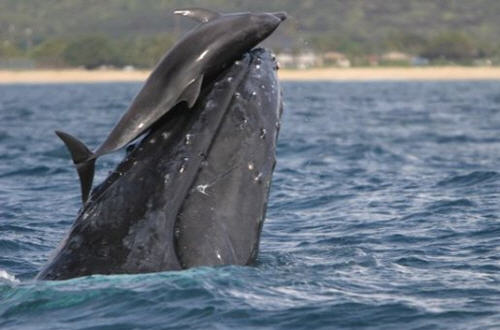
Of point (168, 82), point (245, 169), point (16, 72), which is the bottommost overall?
point (16, 72)

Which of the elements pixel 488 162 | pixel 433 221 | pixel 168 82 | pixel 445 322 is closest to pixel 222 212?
pixel 168 82

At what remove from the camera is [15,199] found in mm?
12398

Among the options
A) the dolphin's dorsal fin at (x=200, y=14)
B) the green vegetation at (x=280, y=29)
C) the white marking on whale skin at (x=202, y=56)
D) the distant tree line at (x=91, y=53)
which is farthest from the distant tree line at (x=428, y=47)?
the white marking on whale skin at (x=202, y=56)

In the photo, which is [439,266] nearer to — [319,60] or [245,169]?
[245,169]

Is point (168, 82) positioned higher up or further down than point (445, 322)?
higher up

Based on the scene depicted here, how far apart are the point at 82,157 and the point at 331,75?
355 ft

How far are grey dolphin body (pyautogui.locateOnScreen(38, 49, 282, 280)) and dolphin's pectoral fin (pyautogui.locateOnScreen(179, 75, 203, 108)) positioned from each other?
203 millimetres

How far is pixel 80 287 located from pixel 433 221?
491cm

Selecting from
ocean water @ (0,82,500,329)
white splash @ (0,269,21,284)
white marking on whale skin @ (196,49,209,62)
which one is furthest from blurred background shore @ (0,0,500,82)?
white marking on whale skin @ (196,49,209,62)

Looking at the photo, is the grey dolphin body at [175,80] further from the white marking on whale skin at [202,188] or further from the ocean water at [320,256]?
the ocean water at [320,256]

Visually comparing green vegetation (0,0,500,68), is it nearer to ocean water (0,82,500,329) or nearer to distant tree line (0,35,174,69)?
distant tree line (0,35,174,69)

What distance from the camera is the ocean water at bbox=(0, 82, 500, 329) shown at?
6.31 m

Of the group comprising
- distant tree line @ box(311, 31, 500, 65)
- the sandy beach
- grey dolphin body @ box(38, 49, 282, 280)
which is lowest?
the sandy beach

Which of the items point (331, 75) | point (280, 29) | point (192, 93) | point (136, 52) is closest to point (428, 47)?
point (280, 29)
